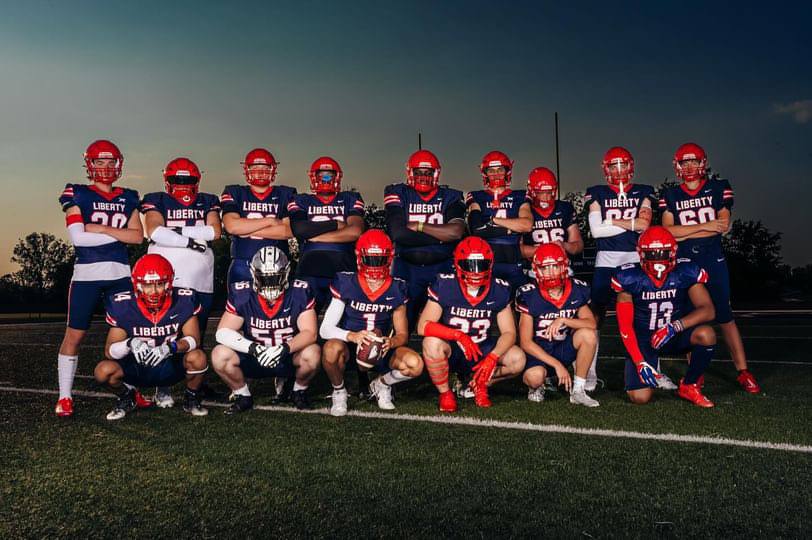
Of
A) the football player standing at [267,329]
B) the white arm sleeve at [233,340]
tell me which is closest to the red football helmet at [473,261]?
the football player standing at [267,329]

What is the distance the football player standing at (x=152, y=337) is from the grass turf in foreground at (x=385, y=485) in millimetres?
600

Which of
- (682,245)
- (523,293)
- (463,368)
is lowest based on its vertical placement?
(463,368)

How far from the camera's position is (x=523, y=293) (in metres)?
5.69

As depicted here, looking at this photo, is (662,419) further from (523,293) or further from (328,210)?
(328,210)

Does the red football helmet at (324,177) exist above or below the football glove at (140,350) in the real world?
above

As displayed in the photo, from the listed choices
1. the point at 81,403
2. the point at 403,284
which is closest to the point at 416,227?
the point at 403,284

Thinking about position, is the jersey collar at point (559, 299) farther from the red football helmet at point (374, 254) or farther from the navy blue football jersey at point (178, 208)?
the navy blue football jersey at point (178, 208)

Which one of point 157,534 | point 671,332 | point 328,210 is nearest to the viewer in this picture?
point 157,534

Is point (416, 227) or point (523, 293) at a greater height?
point (416, 227)

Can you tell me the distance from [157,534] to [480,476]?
1.56 metres

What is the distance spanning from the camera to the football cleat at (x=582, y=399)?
5230 mm

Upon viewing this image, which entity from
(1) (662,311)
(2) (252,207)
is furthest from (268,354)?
(1) (662,311)

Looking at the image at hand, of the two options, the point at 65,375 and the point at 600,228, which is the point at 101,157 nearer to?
the point at 65,375

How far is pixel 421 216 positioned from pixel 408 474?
2880mm
